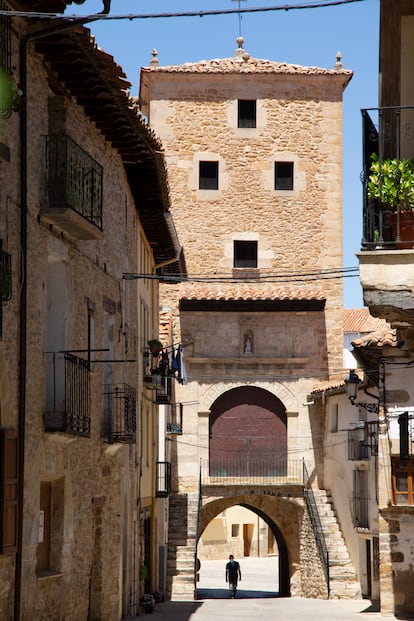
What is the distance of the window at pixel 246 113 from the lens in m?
43.3

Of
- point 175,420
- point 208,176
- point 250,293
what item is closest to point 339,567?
point 175,420

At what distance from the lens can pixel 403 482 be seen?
3116 cm

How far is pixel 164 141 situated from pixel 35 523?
28.6 meters

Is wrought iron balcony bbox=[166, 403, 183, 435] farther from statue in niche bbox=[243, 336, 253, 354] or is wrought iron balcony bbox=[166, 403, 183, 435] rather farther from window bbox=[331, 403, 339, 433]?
window bbox=[331, 403, 339, 433]

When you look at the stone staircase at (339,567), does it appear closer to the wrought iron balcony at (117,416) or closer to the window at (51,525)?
the wrought iron balcony at (117,416)

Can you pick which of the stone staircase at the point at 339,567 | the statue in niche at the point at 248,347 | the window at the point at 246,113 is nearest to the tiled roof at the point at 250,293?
the statue in niche at the point at 248,347

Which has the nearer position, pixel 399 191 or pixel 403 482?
pixel 399 191

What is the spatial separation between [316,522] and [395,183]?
29.8 metres

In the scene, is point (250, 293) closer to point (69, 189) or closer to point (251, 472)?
point (251, 472)

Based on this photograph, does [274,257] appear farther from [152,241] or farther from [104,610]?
[104,610]

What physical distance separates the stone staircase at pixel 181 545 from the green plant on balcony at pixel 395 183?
2572 cm

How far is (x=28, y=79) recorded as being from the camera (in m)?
15.9

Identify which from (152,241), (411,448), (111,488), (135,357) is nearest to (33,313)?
(111,488)

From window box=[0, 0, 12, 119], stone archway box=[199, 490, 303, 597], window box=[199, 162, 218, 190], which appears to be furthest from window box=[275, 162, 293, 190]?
window box=[0, 0, 12, 119]
